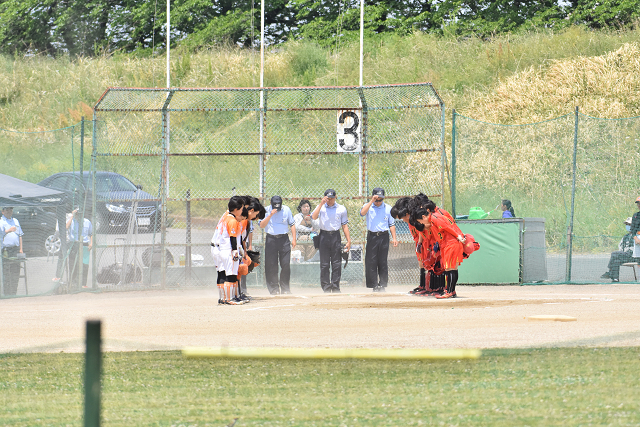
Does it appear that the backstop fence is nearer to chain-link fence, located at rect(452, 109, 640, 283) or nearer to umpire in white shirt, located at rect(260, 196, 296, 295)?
chain-link fence, located at rect(452, 109, 640, 283)

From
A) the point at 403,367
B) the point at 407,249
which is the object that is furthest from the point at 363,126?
the point at 403,367

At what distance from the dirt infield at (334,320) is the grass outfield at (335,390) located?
701 millimetres

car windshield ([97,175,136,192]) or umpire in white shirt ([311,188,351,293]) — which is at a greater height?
car windshield ([97,175,136,192])

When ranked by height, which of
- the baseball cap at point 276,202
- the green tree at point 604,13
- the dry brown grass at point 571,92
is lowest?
the baseball cap at point 276,202

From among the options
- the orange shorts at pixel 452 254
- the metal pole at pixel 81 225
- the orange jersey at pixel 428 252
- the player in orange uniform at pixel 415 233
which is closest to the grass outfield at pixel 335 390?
the orange shorts at pixel 452 254

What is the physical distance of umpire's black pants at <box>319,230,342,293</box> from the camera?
14344mm

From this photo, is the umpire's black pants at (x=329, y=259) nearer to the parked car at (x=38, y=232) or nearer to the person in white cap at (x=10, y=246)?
the parked car at (x=38, y=232)

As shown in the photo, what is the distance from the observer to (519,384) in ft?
21.3

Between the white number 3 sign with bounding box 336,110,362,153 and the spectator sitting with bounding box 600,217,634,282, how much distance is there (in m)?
→ 4.86

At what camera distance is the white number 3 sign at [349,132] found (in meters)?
15.1

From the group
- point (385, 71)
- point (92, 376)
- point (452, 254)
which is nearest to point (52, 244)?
point (452, 254)

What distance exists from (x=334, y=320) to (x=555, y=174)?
48.5 ft

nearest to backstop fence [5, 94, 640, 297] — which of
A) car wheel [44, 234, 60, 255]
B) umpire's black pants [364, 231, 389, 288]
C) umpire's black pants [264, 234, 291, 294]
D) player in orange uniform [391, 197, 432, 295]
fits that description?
car wheel [44, 234, 60, 255]

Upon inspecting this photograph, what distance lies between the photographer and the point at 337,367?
7.38 metres
